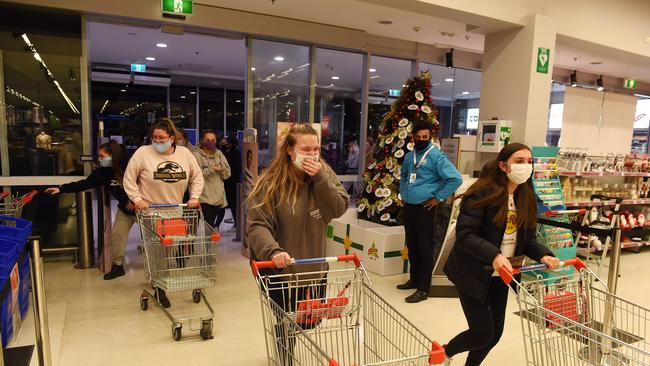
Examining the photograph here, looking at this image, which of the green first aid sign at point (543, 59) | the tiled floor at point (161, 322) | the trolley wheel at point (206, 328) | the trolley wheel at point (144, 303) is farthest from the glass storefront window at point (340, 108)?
the trolley wheel at point (206, 328)

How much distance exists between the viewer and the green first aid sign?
522cm

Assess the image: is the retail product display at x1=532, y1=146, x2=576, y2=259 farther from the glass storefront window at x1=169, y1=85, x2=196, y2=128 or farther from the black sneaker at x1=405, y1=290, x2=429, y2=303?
the glass storefront window at x1=169, y1=85, x2=196, y2=128

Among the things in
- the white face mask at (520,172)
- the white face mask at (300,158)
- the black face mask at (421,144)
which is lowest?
the white face mask at (520,172)

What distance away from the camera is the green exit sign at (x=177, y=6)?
527 cm

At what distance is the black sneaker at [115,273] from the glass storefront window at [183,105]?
9.43 metres

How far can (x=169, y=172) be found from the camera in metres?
4.04

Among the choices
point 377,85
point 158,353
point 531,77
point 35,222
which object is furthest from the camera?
point 377,85

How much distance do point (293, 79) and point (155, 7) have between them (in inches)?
97.4

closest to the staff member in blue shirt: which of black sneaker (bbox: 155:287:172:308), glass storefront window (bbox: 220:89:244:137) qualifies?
black sneaker (bbox: 155:287:172:308)

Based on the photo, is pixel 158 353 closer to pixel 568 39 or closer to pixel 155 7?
pixel 155 7

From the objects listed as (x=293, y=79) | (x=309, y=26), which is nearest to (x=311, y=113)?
(x=293, y=79)

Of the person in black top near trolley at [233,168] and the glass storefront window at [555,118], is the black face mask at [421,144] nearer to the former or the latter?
the person in black top near trolley at [233,168]

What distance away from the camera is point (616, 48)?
20.3ft

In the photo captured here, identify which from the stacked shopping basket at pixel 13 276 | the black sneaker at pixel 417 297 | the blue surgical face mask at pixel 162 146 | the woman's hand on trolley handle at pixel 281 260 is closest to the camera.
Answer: the woman's hand on trolley handle at pixel 281 260
